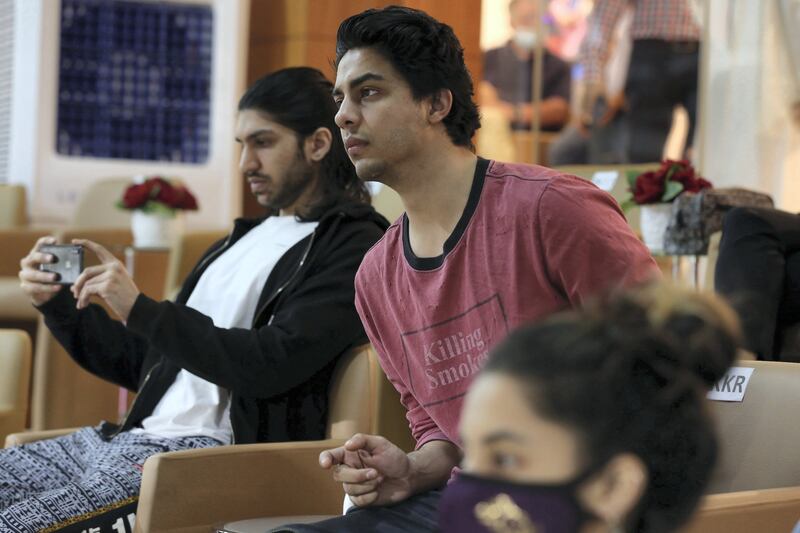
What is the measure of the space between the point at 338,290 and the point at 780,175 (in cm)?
300

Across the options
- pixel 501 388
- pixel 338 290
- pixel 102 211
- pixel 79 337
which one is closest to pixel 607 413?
pixel 501 388

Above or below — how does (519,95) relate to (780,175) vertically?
above

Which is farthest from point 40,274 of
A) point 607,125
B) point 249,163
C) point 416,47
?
point 607,125

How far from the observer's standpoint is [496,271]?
5.23 feet

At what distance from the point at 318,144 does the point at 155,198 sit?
7.40 ft

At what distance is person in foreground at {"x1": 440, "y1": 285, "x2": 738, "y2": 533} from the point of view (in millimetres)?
792

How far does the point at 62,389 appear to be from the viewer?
12.3 ft

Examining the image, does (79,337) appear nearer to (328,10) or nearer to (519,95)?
(328,10)

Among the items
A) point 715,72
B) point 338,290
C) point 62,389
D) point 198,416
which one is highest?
point 715,72

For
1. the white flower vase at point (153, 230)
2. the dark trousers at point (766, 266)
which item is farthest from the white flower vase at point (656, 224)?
the white flower vase at point (153, 230)

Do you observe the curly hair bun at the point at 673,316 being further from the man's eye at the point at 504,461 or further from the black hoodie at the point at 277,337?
the black hoodie at the point at 277,337

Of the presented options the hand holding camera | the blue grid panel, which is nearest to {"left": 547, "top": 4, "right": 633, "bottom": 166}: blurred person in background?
the blue grid panel

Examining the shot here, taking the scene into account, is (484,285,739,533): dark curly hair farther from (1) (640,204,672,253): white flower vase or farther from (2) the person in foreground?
(1) (640,204,672,253): white flower vase

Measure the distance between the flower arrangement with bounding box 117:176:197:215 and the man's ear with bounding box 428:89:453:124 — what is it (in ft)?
10.1
